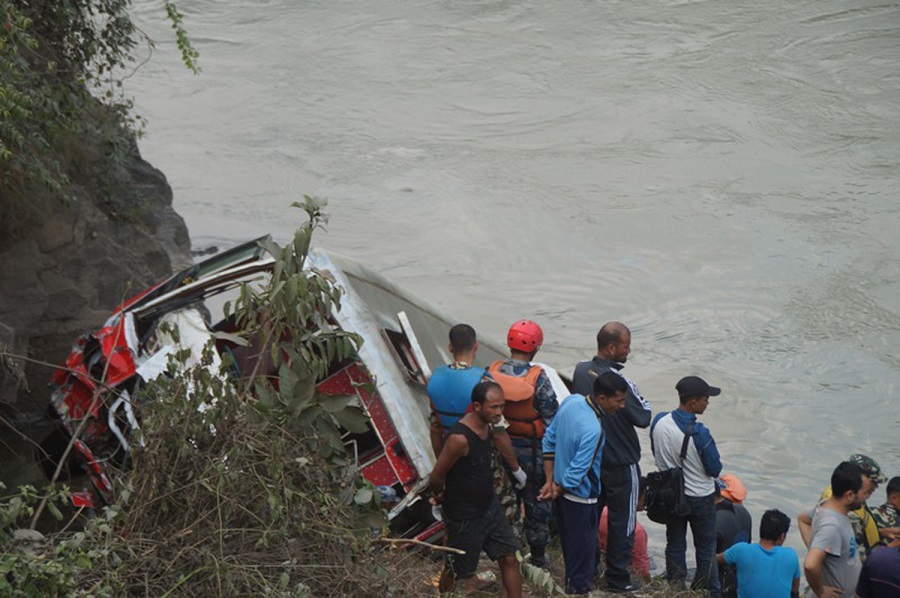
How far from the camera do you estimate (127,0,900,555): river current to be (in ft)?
48.5

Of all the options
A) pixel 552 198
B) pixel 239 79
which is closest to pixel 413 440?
pixel 552 198

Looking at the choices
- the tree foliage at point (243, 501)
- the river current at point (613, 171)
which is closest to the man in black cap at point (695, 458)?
the tree foliage at point (243, 501)

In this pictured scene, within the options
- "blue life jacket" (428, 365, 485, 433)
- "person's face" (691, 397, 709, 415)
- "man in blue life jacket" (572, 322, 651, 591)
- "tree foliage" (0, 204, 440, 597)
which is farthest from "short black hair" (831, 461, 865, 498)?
"tree foliage" (0, 204, 440, 597)

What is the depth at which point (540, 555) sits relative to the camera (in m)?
6.49

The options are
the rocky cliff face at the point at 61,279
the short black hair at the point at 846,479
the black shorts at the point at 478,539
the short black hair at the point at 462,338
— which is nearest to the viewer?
the black shorts at the point at 478,539

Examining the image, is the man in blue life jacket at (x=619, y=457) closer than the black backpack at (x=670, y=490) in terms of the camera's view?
Yes

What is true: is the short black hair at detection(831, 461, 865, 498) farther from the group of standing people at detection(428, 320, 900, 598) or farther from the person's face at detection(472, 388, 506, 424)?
the person's face at detection(472, 388, 506, 424)

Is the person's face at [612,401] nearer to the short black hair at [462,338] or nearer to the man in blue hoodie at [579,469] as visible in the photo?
the man in blue hoodie at [579,469]

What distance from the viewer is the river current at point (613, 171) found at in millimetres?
14789

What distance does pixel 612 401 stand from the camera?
5789 millimetres

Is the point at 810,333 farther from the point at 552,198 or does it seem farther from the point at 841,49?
the point at 841,49

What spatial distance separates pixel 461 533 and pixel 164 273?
22.1 feet

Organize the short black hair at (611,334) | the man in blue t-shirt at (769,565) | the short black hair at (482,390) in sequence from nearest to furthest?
1. the short black hair at (482,390)
2. the man in blue t-shirt at (769,565)
3. the short black hair at (611,334)

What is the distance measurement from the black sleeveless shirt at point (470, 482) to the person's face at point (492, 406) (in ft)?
0.34
